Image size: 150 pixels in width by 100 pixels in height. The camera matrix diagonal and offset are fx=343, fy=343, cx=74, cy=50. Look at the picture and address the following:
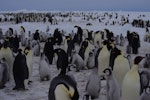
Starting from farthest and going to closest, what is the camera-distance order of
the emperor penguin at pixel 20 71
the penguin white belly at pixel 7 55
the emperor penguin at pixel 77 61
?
1. the emperor penguin at pixel 77 61
2. the penguin white belly at pixel 7 55
3. the emperor penguin at pixel 20 71

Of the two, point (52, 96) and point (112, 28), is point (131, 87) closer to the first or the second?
point (52, 96)

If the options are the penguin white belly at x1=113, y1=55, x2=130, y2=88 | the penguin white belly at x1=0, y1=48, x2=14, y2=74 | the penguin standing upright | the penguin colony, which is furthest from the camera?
the penguin white belly at x1=0, y1=48, x2=14, y2=74

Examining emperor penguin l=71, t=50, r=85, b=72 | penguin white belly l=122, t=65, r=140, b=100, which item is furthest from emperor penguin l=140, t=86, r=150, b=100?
emperor penguin l=71, t=50, r=85, b=72

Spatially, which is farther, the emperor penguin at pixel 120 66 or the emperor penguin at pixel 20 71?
the emperor penguin at pixel 20 71

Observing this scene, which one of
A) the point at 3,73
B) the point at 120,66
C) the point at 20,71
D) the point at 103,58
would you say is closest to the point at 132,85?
the point at 120,66

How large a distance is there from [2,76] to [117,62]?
109 inches

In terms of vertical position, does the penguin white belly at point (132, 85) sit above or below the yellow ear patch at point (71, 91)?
above

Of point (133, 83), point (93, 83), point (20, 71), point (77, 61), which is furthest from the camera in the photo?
point (77, 61)

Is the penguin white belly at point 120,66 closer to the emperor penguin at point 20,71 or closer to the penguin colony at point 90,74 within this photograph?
the penguin colony at point 90,74

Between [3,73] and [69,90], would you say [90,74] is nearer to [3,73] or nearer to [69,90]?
[3,73]

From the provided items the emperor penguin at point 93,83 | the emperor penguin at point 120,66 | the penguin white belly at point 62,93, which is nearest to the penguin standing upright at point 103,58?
the emperor penguin at point 120,66

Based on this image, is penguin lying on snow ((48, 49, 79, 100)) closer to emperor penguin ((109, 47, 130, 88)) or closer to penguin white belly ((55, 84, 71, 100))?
penguin white belly ((55, 84, 71, 100))

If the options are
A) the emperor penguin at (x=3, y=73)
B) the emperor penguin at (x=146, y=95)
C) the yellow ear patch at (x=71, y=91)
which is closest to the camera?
the yellow ear patch at (x=71, y=91)

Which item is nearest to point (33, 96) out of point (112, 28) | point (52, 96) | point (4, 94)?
point (4, 94)
